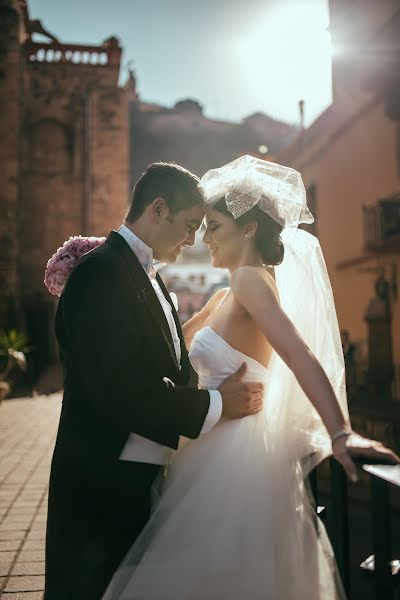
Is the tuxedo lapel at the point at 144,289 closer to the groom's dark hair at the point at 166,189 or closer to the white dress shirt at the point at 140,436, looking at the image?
the white dress shirt at the point at 140,436

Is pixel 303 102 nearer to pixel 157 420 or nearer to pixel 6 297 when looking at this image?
pixel 6 297

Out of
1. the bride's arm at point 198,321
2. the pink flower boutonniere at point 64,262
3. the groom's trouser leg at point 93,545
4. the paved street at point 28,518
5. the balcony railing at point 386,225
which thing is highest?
the balcony railing at point 386,225

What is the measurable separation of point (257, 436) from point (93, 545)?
0.68 metres

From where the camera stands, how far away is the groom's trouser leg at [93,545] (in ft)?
5.98

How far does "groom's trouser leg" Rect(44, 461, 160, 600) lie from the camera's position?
5.98 ft

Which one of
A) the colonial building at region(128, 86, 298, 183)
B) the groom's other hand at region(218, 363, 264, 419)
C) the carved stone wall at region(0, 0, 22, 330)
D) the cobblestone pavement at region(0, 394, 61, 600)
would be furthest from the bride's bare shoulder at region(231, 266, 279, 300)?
the colonial building at region(128, 86, 298, 183)

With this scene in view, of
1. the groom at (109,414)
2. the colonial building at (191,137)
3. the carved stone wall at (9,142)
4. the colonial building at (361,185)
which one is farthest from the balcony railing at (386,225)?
the colonial building at (191,137)

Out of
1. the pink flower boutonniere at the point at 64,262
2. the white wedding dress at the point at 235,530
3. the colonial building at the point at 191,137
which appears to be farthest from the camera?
the colonial building at the point at 191,137

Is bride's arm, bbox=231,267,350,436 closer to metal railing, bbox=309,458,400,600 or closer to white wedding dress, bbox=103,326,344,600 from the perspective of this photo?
metal railing, bbox=309,458,400,600

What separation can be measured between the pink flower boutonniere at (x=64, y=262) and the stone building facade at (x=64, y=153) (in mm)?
17217

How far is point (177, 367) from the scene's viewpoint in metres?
1.98

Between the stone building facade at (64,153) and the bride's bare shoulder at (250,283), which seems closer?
the bride's bare shoulder at (250,283)

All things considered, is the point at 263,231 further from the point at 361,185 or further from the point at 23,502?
the point at 361,185

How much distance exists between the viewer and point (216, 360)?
2.16 metres
